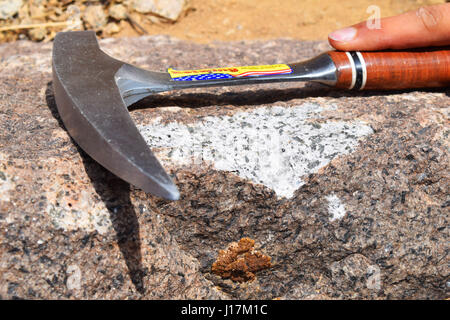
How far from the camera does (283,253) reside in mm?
1716

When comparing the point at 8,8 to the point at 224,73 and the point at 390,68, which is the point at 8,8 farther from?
the point at 390,68

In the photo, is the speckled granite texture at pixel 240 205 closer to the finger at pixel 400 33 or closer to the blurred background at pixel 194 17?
the finger at pixel 400 33

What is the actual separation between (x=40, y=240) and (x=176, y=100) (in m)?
0.79

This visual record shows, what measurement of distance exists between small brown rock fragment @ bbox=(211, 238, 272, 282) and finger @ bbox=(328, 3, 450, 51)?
36.7 inches

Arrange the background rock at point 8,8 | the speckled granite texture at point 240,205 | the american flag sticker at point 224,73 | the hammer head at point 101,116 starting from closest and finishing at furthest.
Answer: the hammer head at point 101,116 < the speckled granite texture at point 240,205 < the american flag sticker at point 224,73 < the background rock at point 8,8

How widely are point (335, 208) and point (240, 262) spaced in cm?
40

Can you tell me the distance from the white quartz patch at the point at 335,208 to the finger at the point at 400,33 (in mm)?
689

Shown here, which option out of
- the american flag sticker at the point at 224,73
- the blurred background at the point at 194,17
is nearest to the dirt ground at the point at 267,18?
the blurred background at the point at 194,17

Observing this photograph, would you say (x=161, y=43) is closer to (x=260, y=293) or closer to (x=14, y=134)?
(x=14, y=134)

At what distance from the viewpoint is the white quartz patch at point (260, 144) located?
1.62m

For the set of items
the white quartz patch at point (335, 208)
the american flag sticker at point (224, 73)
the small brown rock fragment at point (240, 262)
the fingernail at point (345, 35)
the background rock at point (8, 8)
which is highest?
the fingernail at point (345, 35)

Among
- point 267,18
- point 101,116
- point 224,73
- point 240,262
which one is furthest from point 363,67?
point 267,18

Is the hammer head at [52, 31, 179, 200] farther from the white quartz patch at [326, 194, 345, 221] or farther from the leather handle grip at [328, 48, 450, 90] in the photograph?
the leather handle grip at [328, 48, 450, 90]

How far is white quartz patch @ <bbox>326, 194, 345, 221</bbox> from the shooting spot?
1661 millimetres
